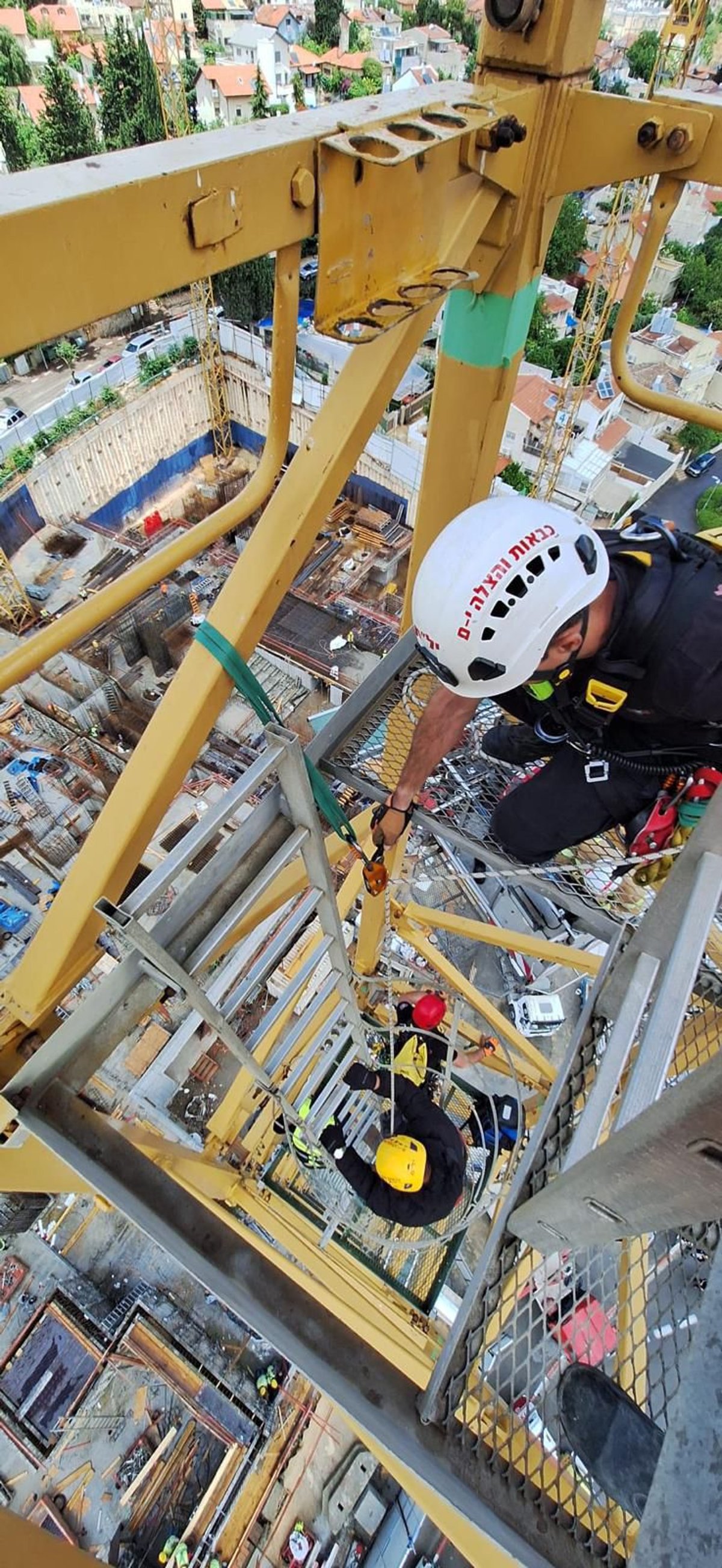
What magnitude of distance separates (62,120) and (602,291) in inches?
856

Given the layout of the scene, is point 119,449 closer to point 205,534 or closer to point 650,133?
point 205,534

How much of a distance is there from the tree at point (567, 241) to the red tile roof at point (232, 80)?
1741cm

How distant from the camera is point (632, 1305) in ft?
7.77

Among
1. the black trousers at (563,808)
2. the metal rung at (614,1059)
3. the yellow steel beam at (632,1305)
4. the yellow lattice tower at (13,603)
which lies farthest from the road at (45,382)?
the yellow steel beam at (632,1305)

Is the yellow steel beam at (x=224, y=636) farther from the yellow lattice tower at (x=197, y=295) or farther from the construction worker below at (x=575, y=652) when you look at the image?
the yellow lattice tower at (x=197, y=295)

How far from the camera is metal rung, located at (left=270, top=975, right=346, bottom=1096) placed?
13.5 feet

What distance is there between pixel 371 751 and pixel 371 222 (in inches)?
103

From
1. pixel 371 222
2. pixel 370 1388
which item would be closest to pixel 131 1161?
pixel 370 1388

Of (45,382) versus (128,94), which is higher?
Answer: (128,94)

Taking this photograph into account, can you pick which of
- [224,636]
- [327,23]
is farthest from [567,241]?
[224,636]

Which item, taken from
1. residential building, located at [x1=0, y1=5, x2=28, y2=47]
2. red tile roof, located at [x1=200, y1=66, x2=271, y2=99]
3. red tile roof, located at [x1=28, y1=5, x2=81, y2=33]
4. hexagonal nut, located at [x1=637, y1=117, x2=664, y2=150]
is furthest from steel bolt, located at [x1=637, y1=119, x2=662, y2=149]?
red tile roof, located at [x1=28, y1=5, x2=81, y2=33]

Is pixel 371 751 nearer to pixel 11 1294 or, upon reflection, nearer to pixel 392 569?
pixel 11 1294

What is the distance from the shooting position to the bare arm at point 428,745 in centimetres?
388

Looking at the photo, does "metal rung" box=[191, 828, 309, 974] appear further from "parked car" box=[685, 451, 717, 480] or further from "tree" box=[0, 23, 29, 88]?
"tree" box=[0, 23, 29, 88]
